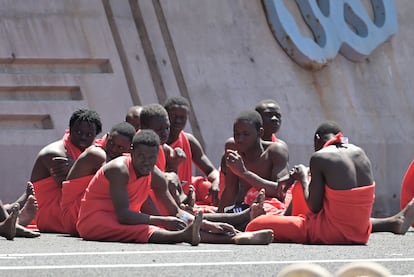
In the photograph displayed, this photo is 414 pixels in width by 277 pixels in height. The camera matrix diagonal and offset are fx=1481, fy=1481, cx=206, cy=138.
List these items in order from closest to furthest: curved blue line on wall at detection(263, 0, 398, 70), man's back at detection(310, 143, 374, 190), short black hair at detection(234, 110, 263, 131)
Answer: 1. man's back at detection(310, 143, 374, 190)
2. short black hair at detection(234, 110, 263, 131)
3. curved blue line on wall at detection(263, 0, 398, 70)

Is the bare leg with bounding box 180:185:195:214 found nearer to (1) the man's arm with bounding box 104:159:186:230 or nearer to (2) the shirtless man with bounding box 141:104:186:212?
(2) the shirtless man with bounding box 141:104:186:212

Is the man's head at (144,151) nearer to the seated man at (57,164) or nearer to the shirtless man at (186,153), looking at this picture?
the seated man at (57,164)

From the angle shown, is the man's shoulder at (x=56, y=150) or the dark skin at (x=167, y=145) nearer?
the man's shoulder at (x=56, y=150)

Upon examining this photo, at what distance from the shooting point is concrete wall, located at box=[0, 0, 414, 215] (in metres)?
16.7

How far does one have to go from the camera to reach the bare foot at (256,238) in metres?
11.4

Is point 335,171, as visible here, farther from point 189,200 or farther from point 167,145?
point 167,145

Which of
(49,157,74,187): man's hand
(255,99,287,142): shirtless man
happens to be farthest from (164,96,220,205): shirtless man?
(49,157,74,187): man's hand

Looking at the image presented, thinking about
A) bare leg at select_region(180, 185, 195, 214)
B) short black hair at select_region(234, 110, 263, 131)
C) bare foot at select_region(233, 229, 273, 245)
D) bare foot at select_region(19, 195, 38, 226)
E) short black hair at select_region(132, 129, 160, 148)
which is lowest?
bare foot at select_region(233, 229, 273, 245)

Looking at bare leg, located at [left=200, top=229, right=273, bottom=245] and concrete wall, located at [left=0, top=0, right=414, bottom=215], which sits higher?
concrete wall, located at [left=0, top=0, right=414, bottom=215]

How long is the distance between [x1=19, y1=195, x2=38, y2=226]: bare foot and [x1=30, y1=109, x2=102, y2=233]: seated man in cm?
43

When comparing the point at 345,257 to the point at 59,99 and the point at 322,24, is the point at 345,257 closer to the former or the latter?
the point at 59,99

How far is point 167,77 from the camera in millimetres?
18203

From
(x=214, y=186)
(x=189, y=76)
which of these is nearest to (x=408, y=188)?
(x=214, y=186)

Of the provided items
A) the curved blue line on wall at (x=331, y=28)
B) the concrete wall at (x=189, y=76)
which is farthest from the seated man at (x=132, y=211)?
the curved blue line on wall at (x=331, y=28)
